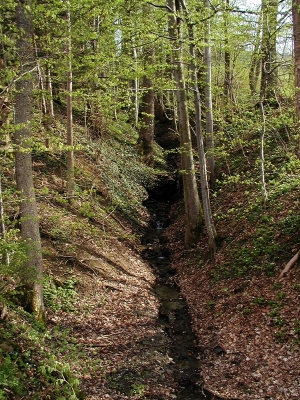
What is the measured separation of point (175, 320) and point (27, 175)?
5264 millimetres

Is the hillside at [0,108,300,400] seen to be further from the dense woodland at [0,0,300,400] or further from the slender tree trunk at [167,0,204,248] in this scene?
the slender tree trunk at [167,0,204,248]

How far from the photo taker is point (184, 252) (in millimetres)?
12742

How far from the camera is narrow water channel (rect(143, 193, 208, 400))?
6754mm

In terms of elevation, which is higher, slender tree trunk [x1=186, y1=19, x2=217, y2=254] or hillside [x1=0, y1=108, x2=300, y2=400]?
slender tree trunk [x1=186, y1=19, x2=217, y2=254]

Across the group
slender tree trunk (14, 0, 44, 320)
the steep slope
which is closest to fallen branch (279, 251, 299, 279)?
the steep slope

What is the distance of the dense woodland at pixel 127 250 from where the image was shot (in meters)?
6.07

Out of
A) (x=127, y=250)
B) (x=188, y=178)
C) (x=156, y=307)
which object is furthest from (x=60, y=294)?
(x=188, y=178)

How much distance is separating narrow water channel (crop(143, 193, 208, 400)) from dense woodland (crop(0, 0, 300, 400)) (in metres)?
0.09

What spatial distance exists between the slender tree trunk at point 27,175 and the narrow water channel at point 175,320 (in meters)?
3.11

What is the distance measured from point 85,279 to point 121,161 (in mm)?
10275

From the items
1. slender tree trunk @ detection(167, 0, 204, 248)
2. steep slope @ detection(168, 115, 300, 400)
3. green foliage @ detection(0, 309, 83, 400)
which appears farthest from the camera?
slender tree trunk @ detection(167, 0, 204, 248)

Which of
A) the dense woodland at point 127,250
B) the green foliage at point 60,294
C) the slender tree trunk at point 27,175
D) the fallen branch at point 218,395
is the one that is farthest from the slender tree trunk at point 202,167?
the slender tree trunk at point 27,175

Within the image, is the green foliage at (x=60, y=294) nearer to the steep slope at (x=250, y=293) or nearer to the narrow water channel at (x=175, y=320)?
A: the narrow water channel at (x=175, y=320)

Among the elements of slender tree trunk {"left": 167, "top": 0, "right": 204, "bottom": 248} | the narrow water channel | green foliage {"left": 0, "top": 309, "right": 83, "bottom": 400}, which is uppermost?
A: slender tree trunk {"left": 167, "top": 0, "right": 204, "bottom": 248}
